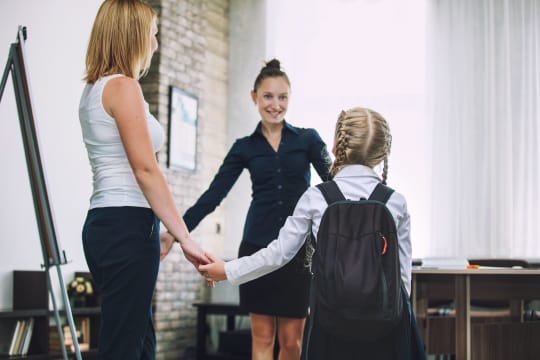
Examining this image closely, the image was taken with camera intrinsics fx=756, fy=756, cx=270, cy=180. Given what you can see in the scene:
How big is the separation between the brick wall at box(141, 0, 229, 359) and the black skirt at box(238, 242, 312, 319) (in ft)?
10.6

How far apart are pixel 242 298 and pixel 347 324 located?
1118mm

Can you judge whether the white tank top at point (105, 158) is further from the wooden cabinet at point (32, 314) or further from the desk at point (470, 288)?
the wooden cabinet at point (32, 314)

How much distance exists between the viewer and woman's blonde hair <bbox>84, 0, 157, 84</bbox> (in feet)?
6.47

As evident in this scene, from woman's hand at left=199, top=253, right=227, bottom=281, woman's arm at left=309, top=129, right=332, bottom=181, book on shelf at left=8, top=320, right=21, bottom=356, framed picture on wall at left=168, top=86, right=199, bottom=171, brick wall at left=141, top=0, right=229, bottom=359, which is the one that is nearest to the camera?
woman's hand at left=199, top=253, right=227, bottom=281

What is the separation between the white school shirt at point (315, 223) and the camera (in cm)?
209

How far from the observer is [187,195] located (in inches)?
257

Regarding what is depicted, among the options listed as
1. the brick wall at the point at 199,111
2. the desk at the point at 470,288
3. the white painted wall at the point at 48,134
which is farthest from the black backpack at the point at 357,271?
the brick wall at the point at 199,111

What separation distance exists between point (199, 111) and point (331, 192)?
4.83m

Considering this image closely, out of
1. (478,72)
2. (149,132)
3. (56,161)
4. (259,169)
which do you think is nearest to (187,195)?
(56,161)

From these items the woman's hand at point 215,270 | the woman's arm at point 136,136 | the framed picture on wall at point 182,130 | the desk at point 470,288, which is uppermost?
the framed picture on wall at point 182,130

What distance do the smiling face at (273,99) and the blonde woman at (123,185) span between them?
1082 millimetres

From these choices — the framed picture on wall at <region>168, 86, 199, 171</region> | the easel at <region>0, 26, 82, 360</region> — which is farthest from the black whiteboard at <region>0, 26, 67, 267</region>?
the framed picture on wall at <region>168, 86, 199, 171</region>

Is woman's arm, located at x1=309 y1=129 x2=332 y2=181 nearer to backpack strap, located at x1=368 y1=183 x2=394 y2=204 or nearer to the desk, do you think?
the desk

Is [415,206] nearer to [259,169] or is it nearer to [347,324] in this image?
[259,169]
